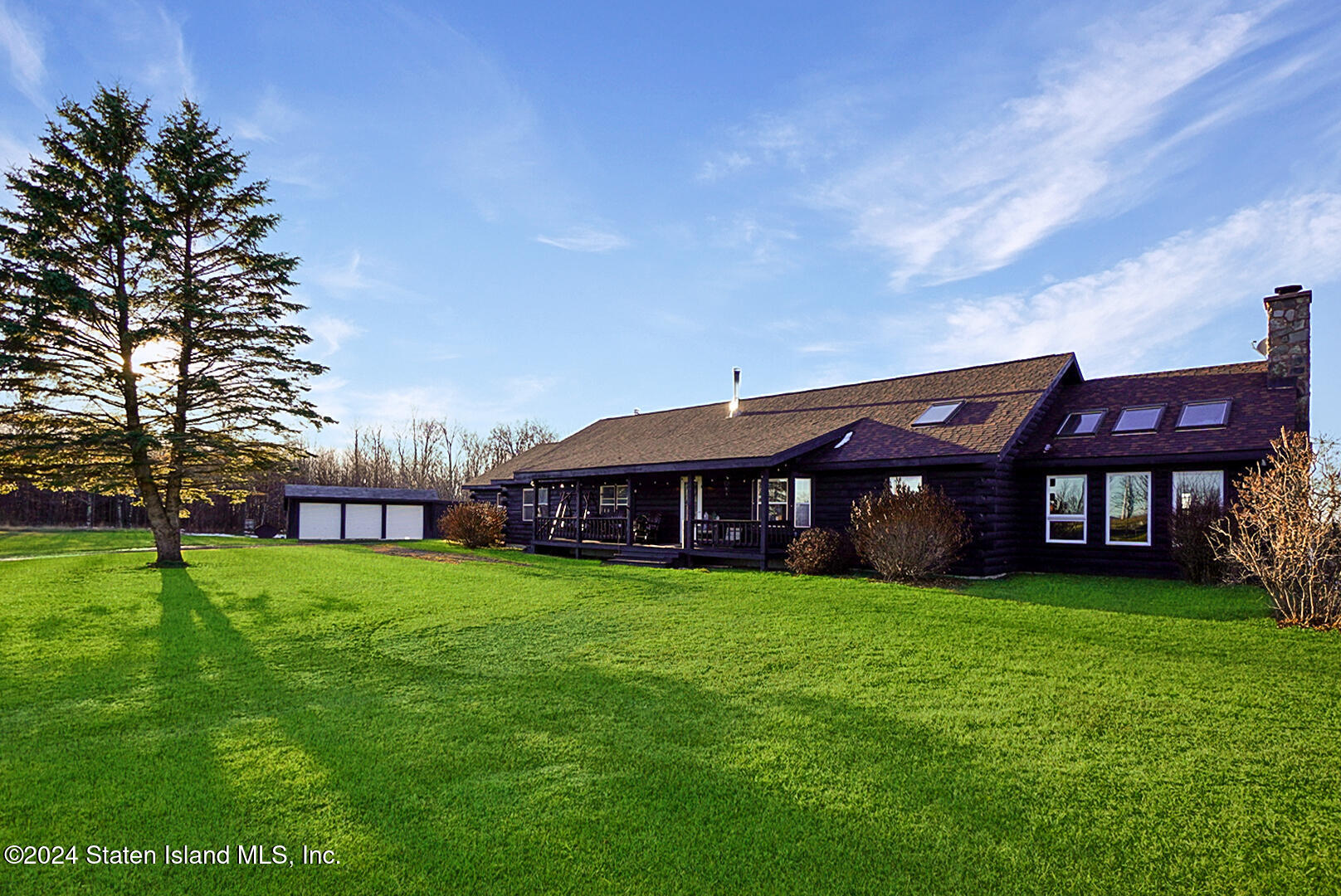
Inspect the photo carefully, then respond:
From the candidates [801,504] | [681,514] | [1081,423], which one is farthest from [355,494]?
[1081,423]

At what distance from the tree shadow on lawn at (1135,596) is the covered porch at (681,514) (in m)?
4.94

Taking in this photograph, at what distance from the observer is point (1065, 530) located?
1440cm

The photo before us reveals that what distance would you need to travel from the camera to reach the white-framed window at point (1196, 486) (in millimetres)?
12766

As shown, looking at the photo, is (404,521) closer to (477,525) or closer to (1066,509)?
(477,525)

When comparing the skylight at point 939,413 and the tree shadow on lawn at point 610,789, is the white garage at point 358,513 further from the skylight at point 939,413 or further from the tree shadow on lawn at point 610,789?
the tree shadow on lawn at point 610,789

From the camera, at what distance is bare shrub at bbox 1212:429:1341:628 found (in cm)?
845

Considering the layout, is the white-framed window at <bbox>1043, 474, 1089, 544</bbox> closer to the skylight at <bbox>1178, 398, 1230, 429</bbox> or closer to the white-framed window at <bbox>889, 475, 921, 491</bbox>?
the skylight at <bbox>1178, 398, 1230, 429</bbox>

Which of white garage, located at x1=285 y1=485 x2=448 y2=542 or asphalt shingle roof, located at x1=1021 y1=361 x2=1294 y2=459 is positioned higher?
asphalt shingle roof, located at x1=1021 y1=361 x2=1294 y2=459

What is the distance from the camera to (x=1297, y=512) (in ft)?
28.8

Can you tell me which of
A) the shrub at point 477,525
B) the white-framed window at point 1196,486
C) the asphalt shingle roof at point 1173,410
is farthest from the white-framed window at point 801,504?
the shrub at point 477,525

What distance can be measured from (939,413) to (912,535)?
16.7 feet

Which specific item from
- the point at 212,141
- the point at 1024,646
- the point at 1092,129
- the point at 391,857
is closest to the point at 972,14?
the point at 1092,129

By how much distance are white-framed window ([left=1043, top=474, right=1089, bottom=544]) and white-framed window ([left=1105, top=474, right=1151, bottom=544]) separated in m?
0.46

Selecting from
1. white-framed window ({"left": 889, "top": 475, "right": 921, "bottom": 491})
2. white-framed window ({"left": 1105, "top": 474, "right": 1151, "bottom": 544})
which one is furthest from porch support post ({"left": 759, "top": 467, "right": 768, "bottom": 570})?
white-framed window ({"left": 1105, "top": 474, "right": 1151, "bottom": 544})
